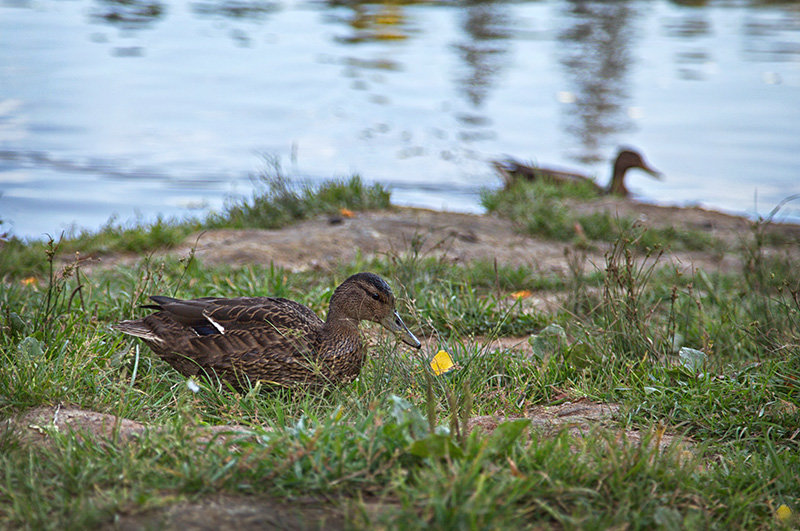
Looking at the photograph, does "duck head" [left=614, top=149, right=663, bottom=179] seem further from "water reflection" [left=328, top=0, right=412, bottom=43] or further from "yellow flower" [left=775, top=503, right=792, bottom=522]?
"water reflection" [left=328, top=0, right=412, bottom=43]

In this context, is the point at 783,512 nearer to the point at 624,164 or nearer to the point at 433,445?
the point at 433,445

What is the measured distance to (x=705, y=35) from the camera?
22516 millimetres

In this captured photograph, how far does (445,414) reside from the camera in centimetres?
355

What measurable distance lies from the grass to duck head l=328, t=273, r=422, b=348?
13 centimetres

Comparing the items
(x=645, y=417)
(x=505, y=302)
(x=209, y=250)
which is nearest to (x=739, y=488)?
(x=645, y=417)

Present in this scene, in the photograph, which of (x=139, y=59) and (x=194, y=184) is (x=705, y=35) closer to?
(x=139, y=59)

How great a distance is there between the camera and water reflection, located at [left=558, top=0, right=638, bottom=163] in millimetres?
14539

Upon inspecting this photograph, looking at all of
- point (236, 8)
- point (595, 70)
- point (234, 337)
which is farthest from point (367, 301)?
point (236, 8)

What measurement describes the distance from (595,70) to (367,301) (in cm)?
1587

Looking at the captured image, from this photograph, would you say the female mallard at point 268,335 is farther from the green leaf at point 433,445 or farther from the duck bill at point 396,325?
the green leaf at point 433,445

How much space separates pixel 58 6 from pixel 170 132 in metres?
11.1

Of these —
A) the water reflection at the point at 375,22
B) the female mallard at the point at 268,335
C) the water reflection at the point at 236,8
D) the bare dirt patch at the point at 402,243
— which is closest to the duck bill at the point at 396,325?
the female mallard at the point at 268,335

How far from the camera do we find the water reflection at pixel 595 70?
1454 centimetres

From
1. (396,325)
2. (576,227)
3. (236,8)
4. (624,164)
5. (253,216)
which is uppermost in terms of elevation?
(236,8)
